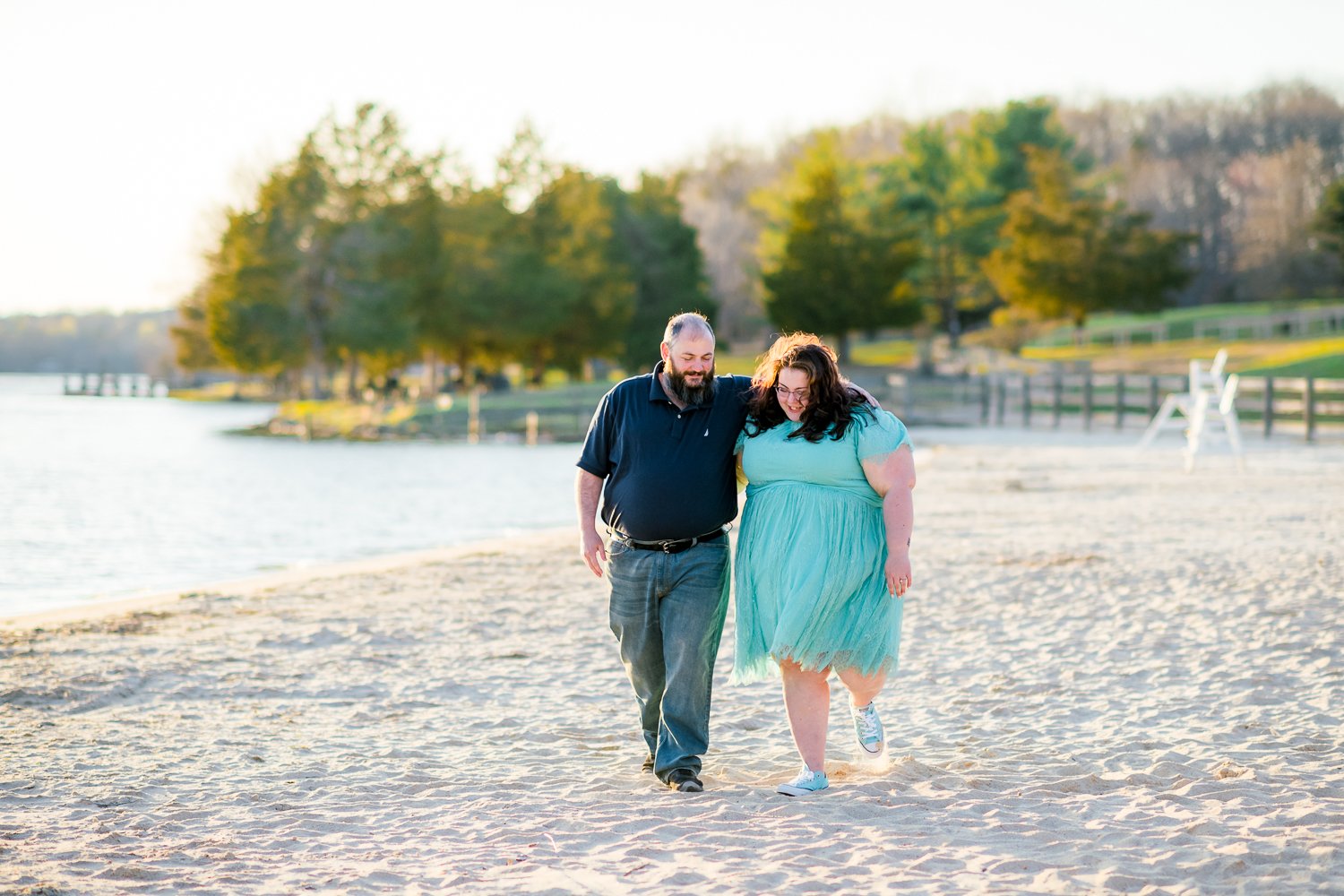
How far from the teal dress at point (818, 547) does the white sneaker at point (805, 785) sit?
0.44m

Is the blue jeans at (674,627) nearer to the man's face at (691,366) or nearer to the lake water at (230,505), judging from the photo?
the man's face at (691,366)

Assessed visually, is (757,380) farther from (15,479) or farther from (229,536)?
(15,479)

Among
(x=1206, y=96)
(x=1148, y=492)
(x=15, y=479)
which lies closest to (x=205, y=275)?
(x=15, y=479)

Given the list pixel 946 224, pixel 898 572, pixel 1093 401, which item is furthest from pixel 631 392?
pixel 946 224

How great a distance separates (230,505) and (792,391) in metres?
21.9

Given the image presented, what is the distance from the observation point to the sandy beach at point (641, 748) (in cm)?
451

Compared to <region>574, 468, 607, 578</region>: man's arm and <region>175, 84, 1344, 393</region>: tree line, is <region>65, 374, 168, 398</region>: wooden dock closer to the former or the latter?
<region>175, 84, 1344, 393</region>: tree line

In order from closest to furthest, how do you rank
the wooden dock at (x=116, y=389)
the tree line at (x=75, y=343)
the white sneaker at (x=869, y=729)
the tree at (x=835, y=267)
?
the white sneaker at (x=869, y=729), the tree at (x=835, y=267), the wooden dock at (x=116, y=389), the tree line at (x=75, y=343)

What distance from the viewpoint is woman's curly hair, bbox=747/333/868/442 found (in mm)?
5051

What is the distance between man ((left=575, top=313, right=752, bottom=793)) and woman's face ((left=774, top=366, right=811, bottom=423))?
0.79ft

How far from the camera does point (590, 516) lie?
5.38 metres

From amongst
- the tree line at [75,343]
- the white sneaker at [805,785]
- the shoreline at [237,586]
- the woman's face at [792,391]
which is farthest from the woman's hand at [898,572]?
the tree line at [75,343]

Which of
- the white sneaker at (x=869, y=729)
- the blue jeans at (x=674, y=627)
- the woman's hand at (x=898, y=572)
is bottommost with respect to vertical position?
the white sneaker at (x=869, y=729)

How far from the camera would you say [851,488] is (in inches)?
203
